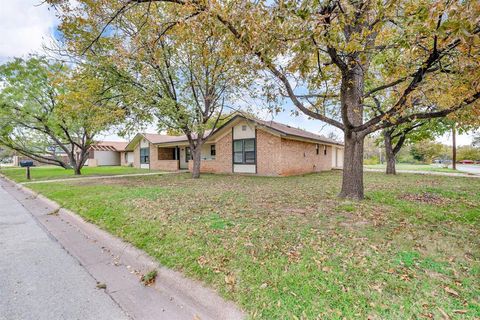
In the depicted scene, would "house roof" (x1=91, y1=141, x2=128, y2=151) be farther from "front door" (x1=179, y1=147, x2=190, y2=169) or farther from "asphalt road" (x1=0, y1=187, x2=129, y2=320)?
"asphalt road" (x1=0, y1=187, x2=129, y2=320)

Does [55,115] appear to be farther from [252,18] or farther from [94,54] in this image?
[252,18]

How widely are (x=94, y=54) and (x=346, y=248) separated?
1184 centimetres

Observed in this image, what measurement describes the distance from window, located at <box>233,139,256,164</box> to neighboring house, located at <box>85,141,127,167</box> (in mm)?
24259

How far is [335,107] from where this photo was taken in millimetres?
10188

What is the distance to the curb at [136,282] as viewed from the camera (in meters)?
2.71

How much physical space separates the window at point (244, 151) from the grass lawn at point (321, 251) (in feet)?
31.7

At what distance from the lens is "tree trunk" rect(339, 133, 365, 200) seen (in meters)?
6.95

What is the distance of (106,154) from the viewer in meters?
36.2

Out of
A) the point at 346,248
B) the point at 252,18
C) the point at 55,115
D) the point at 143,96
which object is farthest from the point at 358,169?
the point at 55,115

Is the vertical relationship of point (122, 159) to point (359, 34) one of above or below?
below

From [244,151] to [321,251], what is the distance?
1338 centimetres

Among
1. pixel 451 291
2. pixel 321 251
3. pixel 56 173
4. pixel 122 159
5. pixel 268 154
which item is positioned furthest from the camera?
pixel 122 159

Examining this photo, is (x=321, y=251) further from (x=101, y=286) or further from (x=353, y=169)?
(x=353, y=169)

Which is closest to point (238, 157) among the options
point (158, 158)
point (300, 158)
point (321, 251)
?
point (300, 158)
